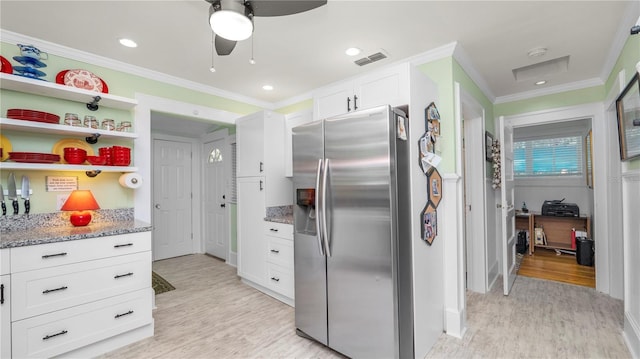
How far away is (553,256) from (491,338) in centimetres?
353

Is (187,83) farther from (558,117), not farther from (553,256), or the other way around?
(553,256)

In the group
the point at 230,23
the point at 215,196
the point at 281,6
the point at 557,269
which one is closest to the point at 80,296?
the point at 230,23

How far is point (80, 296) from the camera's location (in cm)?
200

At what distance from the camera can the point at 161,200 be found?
4816 mm

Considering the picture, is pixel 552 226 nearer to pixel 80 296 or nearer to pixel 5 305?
pixel 80 296

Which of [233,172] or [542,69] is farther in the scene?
[233,172]

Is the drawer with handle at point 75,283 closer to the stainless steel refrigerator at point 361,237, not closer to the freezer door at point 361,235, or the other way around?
the stainless steel refrigerator at point 361,237

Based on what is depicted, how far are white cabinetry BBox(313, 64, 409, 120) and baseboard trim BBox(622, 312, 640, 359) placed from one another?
2348mm

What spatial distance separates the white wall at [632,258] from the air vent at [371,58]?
6.93 feet

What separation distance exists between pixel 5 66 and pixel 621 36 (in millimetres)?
4821

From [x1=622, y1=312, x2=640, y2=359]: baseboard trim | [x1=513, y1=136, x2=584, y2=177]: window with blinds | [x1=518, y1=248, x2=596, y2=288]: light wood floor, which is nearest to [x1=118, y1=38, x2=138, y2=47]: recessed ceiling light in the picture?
[x1=622, y1=312, x2=640, y2=359]: baseboard trim

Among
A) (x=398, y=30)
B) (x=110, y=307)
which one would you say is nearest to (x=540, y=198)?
(x=398, y=30)

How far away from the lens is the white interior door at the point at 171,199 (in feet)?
15.6

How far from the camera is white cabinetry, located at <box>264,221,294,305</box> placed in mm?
2902
